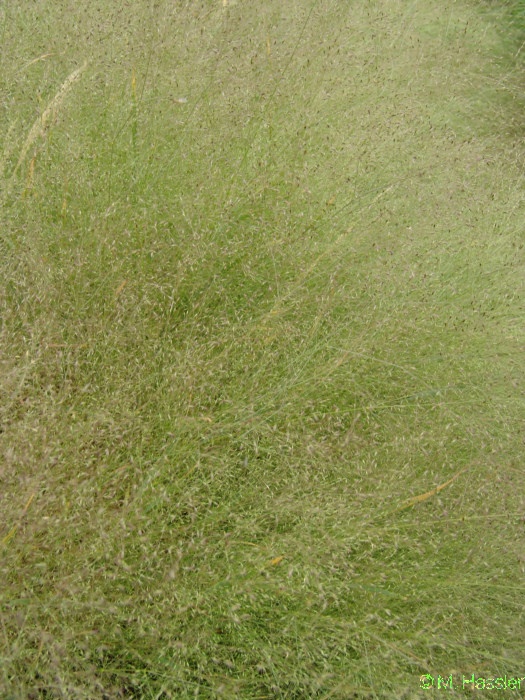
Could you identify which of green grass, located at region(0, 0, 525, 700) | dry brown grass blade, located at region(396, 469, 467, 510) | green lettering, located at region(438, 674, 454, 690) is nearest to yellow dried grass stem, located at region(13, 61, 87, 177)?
green grass, located at region(0, 0, 525, 700)

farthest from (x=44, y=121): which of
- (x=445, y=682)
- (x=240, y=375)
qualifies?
(x=445, y=682)

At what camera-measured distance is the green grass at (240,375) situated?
4.52 feet

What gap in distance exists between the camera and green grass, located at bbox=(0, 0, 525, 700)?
4.52 feet

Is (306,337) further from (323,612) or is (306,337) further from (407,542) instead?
(323,612)

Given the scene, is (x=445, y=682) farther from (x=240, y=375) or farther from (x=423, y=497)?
(x=240, y=375)

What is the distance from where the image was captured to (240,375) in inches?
68.0

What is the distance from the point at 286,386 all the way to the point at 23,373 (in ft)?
2.25

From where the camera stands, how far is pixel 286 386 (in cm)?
166

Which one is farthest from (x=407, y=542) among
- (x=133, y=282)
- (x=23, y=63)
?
(x=23, y=63)

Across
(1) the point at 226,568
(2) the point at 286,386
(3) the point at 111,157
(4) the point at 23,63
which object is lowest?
(1) the point at 226,568

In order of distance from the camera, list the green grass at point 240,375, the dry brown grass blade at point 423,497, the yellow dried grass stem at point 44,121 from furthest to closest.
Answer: the yellow dried grass stem at point 44,121 < the dry brown grass blade at point 423,497 < the green grass at point 240,375

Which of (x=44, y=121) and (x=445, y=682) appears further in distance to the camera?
(x=44, y=121)

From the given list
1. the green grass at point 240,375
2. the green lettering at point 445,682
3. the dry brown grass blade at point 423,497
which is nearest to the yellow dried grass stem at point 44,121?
the green grass at point 240,375

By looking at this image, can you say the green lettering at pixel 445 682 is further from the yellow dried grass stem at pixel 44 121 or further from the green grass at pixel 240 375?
the yellow dried grass stem at pixel 44 121
